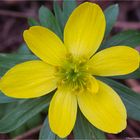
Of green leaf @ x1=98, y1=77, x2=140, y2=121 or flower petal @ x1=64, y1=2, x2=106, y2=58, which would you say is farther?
green leaf @ x1=98, y1=77, x2=140, y2=121

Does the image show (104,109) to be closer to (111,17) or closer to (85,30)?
(85,30)

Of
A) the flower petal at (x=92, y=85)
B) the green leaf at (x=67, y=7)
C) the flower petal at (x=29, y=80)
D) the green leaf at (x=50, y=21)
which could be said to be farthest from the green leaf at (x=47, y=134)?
the green leaf at (x=67, y=7)

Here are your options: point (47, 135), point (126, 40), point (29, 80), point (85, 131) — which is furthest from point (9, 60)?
point (126, 40)

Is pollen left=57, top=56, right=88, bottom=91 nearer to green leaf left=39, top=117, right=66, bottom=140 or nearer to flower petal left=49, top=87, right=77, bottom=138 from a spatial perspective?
flower petal left=49, top=87, right=77, bottom=138

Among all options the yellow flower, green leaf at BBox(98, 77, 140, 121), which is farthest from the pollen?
green leaf at BBox(98, 77, 140, 121)

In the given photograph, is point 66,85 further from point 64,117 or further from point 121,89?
point 121,89

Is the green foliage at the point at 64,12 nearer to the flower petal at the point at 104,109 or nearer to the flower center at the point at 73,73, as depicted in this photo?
the flower center at the point at 73,73
